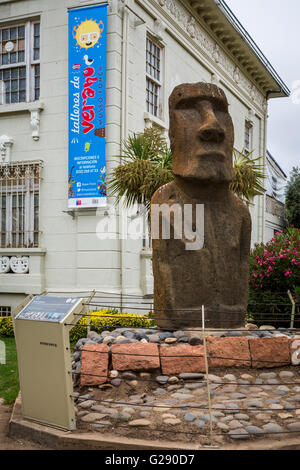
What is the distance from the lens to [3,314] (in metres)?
12.2

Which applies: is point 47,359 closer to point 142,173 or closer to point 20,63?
point 142,173

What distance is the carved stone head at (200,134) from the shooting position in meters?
6.13

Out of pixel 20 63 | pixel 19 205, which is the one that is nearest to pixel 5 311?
pixel 19 205

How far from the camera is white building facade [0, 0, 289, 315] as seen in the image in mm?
10938

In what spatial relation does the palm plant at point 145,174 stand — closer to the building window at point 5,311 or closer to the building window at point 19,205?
the building window at point 19,205

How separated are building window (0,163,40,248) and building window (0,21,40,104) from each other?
1.64 m

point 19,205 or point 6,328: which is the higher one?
point 19,205

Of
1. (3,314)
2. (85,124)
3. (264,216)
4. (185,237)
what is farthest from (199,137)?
(264,216)

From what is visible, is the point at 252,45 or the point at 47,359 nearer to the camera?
the point at 47,359

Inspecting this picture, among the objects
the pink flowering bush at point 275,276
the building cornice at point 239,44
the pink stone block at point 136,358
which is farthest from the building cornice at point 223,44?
the pink stone block at point 136,358

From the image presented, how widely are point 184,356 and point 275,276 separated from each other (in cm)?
415

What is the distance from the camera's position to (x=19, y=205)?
12.0 metres

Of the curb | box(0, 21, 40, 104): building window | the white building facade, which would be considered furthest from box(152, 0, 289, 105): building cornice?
the curb

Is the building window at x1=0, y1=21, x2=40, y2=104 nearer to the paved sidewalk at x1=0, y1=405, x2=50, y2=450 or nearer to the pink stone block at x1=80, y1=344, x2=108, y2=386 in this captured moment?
the pink stone block at x1=80, y1=344, x2=108, y2=386
